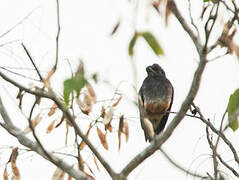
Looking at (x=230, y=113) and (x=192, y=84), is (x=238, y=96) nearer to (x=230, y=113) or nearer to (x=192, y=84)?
(x=230, y=113)

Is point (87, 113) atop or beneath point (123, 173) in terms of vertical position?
atop

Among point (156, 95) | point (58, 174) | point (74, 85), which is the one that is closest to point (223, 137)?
point (58, 174)

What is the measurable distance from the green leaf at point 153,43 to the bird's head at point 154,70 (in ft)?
18.1

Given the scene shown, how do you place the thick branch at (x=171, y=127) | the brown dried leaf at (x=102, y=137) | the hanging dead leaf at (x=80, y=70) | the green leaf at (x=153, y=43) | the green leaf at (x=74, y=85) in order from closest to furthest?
the green leaf at (x=153, y=43) < the green leaf at (x=74, y=85) < the thick branch at (x=171, y=127) < the hanging dead leaf at (x=80, y=70) < the brown dried leaf at (x=102, y=137)

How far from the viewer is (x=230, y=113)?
275cm

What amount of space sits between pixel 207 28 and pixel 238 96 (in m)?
0.65

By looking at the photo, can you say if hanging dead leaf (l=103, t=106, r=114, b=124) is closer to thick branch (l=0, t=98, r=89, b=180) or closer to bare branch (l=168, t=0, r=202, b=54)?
thick branch (l=0, t=98, r=89, b=180)

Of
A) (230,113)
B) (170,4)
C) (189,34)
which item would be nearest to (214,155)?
(230,113)

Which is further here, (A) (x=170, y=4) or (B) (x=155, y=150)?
(A) (x=170, y=4)

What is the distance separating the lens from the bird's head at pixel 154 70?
24.7 feet

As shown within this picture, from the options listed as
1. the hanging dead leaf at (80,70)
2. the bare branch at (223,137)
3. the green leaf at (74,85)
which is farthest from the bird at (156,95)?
the green leaf at (74,85)

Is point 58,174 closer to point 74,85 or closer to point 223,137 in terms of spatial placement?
point 223,137

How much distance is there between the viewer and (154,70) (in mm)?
7562

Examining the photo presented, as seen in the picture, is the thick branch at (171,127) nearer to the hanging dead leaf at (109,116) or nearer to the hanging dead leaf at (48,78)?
the hanging dead leaf at (109,116)
